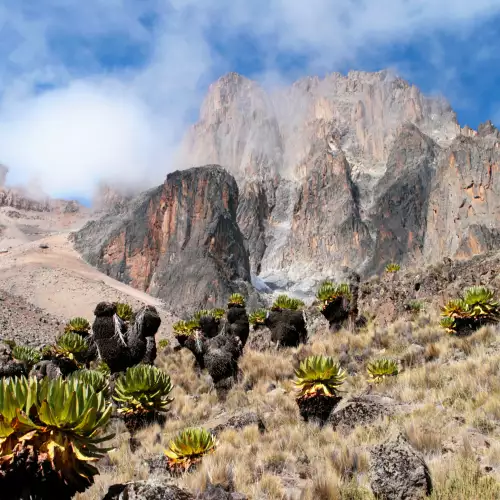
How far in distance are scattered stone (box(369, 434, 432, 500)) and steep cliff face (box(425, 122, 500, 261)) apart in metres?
82.9

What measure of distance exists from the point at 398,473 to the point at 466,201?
336 feet

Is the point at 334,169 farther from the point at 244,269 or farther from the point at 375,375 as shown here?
the point at 375,375

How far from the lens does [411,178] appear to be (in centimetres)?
15025

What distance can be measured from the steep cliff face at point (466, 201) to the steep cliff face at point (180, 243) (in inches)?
1677

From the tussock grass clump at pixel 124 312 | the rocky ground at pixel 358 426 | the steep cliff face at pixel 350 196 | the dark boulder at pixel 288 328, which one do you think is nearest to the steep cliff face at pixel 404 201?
the steep cliff face at pixel 350 196

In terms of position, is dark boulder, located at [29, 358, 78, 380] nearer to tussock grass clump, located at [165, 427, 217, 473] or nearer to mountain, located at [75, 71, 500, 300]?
tussock grass clump, located at [165, 427, 217, 473]

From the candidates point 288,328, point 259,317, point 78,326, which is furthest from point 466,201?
point 78,326

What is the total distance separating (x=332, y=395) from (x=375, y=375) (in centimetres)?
266

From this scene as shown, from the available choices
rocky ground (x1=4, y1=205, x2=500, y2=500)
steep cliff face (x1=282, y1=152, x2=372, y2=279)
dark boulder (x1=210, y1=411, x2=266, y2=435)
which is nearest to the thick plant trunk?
rocky ground (x1=4, y1=205, x2=500, y2=500)

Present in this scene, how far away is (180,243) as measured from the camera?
93.8m

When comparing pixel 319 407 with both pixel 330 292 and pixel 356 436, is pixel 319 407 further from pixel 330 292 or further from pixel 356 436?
pixel 330 292

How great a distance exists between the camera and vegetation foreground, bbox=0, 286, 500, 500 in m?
4.01

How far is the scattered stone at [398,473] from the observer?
14.7 ft

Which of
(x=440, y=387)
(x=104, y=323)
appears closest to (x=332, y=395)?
(x=440, y=387)
